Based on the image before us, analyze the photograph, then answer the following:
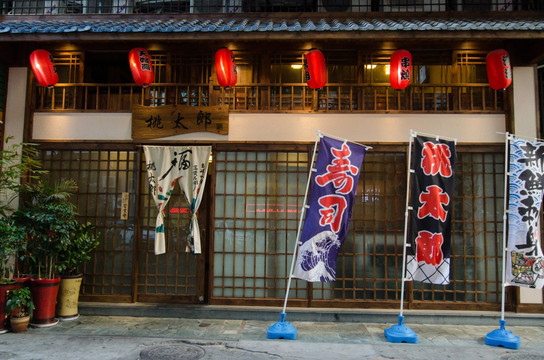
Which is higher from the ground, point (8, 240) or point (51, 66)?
point (51, 66)

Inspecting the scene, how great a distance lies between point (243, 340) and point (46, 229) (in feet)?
14.7

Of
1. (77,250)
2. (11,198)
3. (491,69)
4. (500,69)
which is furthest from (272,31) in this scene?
(11,198)

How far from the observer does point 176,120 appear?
9328 mm

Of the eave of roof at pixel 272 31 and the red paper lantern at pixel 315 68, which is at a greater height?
the eave of roof at pixel 272 31

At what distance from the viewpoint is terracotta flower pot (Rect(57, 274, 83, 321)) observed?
855 centimetres

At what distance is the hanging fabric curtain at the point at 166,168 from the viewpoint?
9062 millimetres

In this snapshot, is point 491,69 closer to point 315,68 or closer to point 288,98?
point 315,68

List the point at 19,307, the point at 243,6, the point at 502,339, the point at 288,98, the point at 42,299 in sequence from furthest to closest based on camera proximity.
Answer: the point at 243,6 < the point at 288,98 < the point at 42,299 < the point at 19,307 < the point at 502,339

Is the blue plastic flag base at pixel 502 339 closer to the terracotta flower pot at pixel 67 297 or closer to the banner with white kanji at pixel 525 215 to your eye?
the banner with white kanji at pixel 525 215

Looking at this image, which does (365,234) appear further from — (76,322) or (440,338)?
(76,322)

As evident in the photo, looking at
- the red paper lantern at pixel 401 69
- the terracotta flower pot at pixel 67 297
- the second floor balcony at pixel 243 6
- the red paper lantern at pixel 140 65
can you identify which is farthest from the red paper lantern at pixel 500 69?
the terracotta flower pot at pixel 67 297

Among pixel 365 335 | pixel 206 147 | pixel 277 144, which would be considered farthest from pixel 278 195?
pixel 365 335

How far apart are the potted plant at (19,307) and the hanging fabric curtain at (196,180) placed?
10.8 feet

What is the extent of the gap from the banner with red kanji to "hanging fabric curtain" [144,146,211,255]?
4.52 metres
